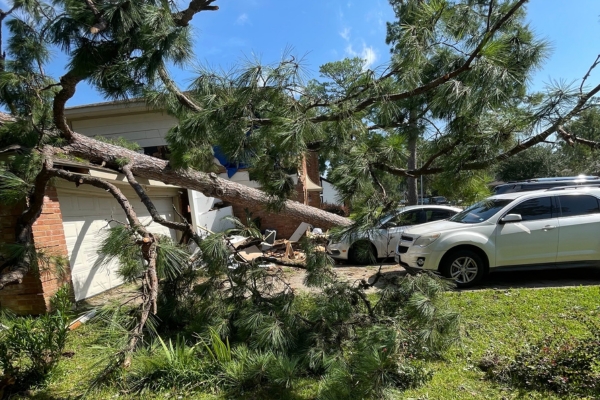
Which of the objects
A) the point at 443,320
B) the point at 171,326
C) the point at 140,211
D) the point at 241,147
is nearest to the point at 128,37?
the point at 241,147

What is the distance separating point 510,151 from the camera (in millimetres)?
2486

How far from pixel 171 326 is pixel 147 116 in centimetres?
848

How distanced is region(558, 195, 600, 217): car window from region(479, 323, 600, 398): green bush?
337cm

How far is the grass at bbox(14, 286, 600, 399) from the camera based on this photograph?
2.94m

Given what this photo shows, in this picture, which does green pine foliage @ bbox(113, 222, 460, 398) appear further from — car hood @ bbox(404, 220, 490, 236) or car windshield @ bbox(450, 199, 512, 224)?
car windshield @ bbox(450, 199, 512, 224)

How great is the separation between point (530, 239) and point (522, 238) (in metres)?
0.13

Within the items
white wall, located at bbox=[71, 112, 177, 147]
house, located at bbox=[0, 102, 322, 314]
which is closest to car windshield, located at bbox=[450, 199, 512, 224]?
house, located at bbox=[0, 102, 322, 314]

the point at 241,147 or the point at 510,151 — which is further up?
the point at 241,147

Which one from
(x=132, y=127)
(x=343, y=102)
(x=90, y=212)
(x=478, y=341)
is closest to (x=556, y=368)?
(x=478, y=341)

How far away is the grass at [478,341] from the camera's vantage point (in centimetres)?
294

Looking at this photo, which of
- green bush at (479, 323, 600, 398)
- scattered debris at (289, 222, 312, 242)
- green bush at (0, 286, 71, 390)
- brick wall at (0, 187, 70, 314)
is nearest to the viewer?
green bush at (479, 323, 600, 398)

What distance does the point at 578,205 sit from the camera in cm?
591

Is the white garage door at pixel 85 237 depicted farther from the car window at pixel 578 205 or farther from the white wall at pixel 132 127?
the car window at pixel 578 205

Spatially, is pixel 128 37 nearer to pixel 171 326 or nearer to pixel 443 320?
pixel 171 326
